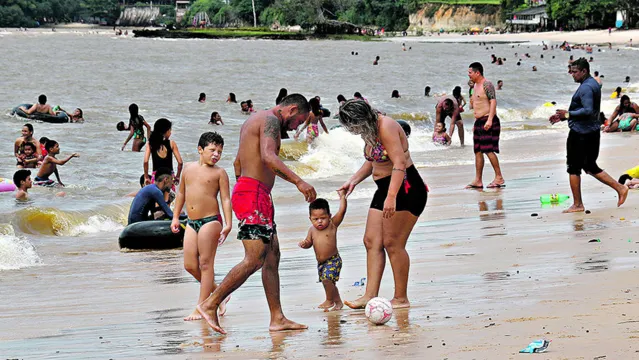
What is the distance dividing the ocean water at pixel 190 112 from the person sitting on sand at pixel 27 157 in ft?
2.50

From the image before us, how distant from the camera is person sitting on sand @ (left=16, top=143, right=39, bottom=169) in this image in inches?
733

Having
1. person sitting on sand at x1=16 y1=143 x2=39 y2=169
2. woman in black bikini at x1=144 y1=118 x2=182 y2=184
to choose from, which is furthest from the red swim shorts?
person sitting on sand at x1=16 y1=143 x2=39 y2=169

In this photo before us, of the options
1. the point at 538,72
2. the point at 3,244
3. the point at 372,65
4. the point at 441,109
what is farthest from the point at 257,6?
the point at 3,244

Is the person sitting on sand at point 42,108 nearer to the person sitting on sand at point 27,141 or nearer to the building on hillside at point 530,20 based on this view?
the person sitting on sand at point 27,141

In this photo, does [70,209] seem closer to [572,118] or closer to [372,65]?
[572,118]

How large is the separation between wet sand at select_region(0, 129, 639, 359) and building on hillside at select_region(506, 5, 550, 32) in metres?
127

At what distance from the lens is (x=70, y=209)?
14.3m

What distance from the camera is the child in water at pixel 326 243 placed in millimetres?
7055

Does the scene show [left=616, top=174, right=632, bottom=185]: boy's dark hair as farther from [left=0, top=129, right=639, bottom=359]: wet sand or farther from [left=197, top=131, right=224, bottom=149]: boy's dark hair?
[left=197, top=131, right=224, bottom=149]: boy's dark hair

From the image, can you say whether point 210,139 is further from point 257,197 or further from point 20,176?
point 20,176

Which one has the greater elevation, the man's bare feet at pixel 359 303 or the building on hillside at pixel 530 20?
the building on hillside at pixel 530 20

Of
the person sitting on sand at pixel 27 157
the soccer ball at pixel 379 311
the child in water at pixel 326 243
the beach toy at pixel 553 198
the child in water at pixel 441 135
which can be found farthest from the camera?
the child in water at pixel 441 135

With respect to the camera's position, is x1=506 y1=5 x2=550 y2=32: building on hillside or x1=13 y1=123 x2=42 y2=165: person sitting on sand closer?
x1=13 y1=123 x2=42 y2=165: person sitting on sand

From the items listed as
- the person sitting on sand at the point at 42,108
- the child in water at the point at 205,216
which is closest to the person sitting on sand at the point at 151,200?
the child in water at the point at 205,216
